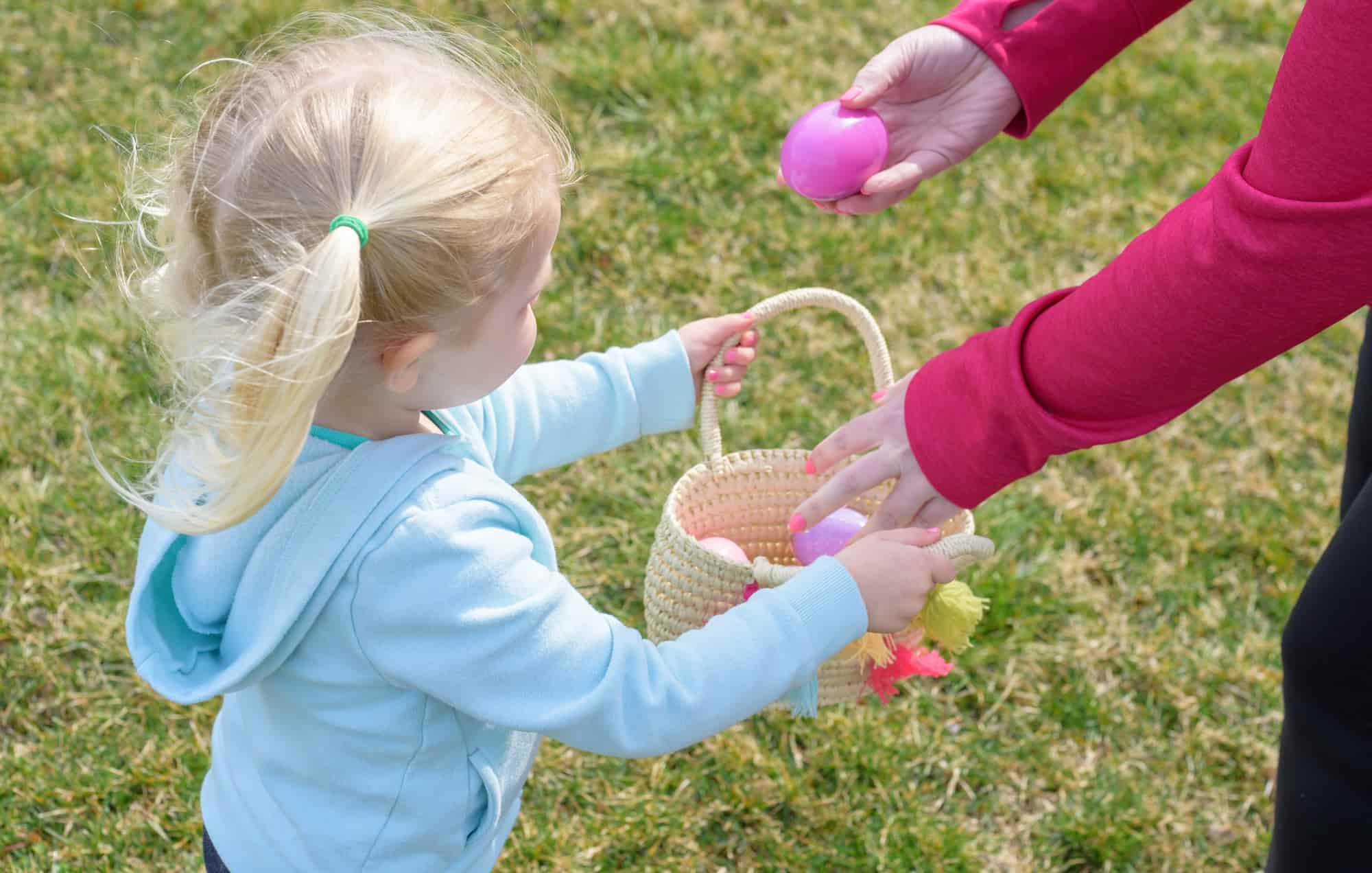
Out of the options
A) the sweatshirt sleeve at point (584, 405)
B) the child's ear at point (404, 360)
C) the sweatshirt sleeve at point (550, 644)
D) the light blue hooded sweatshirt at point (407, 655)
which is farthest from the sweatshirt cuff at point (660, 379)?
the child's ear at point (404, 360)

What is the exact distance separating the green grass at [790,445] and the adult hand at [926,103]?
855mm

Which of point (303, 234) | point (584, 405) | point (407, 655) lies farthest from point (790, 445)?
point (303, 234)

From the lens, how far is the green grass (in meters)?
2.25

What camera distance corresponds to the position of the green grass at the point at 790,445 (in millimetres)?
2246

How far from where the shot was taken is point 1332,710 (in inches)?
58.3

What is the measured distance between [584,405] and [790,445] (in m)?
1.03

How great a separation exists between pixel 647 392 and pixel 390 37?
0.62 metres

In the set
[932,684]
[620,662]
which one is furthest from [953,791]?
[620,662]

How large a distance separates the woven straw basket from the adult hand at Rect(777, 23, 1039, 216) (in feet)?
0.72

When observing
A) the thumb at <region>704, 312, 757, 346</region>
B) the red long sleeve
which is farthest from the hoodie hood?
the red long sleeve

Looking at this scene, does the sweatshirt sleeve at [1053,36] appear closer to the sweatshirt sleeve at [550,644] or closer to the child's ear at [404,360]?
the sweatshirt sleeve at [550,644]

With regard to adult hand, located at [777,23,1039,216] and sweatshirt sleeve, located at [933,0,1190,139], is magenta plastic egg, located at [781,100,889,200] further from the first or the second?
sweatshirt sleeve, located at [933,0,1190,139]

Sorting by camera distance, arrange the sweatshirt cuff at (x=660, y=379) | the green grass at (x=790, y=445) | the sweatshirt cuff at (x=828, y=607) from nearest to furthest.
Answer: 1. the sweatshirt cuff at (x=828, y=607)
2. the sweatshirt cuff at (x=660, y=379)
3. the green grass at (x=790, y=445)

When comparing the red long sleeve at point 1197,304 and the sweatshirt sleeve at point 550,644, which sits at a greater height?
the red long sleeve at point 1197,304
